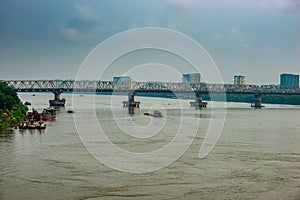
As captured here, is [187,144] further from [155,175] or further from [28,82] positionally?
[28,82]

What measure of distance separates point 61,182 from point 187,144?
21.7 feet

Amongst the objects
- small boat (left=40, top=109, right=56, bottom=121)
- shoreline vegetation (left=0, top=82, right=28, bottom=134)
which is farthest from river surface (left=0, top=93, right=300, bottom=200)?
small boat (left=40, top=109, right=56, bottom=121)

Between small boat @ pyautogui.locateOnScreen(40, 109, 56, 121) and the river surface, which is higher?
small boat @ pyautogui.locateOnScreen(40, 109, 56, 121)

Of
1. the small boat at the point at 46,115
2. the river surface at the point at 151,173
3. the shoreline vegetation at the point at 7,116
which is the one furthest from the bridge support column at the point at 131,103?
the river surface at the point at 151,173

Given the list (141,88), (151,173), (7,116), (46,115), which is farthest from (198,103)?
(151,173)

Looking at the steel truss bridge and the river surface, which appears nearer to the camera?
the river surface

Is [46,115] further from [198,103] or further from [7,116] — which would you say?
[198,103]

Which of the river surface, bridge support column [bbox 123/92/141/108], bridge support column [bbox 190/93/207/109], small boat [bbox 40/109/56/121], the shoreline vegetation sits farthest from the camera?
bridge support column [bbox 190/93/207/109]

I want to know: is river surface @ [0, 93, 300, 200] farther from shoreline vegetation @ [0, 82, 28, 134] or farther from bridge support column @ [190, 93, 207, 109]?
bridge support column @ [190, 93, 207, 109]

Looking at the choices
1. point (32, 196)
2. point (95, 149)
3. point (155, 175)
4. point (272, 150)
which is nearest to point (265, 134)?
point (272, 150)

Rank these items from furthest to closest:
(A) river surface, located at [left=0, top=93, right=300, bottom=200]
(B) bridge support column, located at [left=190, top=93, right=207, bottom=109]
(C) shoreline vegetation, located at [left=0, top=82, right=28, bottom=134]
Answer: (B) bridge support column, located at [left=190, top=93, right=207, bottom=109]
(C) shoreline vegetation, located at [left=0, top=82, right=28, bottom=134]
(A) river surface, located at [left=0, top=93, right=300, bottom=200]

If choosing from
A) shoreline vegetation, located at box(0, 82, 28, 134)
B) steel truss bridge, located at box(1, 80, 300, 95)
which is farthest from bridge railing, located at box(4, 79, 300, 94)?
shoreline vegetation, located at box(0, 82, 28, 134)

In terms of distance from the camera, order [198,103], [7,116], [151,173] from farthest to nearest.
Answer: [198,103] < [7,116] < [151,173]

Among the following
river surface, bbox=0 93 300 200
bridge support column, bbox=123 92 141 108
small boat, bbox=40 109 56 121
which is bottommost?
river surface, bbox=0 93 300 200
